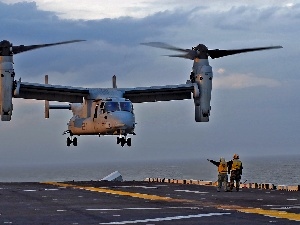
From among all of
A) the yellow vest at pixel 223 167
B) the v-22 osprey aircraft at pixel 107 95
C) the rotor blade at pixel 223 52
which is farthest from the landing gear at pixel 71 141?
the yellow vest at pixel 223 167

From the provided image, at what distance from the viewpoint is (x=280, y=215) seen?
2706 centimetres

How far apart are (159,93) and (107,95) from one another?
8278mm

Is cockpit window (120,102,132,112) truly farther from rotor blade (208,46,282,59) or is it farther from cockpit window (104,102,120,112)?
rotor blade (208,46,282,59)

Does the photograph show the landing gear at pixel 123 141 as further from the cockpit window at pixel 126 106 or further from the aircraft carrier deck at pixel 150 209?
the aircraft carrier deck at pixel 150 209

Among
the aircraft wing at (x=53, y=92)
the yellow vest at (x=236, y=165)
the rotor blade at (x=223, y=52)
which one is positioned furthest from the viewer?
the aircraft wing at (x=53, y=92)

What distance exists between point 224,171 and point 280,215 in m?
15.1

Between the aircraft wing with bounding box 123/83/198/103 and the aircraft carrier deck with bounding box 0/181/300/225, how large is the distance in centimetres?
2527

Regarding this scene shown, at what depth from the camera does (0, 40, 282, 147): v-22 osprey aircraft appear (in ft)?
186

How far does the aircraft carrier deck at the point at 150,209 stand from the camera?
25.5m

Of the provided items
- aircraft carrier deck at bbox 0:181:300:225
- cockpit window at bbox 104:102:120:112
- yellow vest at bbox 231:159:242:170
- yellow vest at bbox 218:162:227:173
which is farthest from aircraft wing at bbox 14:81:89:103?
yellow vest at bbox 231:159:242:170

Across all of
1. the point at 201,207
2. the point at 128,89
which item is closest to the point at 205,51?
the point at 128,89

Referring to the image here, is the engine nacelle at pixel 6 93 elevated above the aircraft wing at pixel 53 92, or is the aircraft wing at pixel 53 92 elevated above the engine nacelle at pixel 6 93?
the aircraft wing at pixel 53 92

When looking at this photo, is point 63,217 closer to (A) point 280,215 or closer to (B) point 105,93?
(A) point 280,215

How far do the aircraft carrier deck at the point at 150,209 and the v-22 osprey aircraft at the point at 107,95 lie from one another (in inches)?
636
